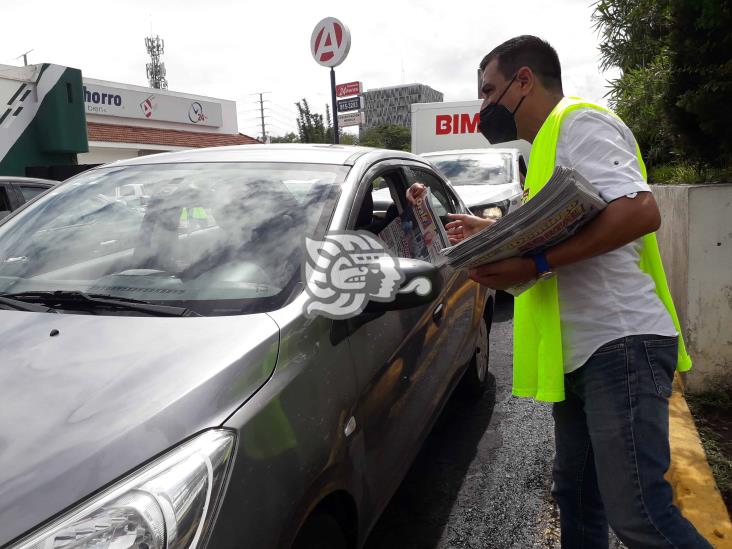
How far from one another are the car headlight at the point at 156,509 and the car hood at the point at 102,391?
0.03 meters

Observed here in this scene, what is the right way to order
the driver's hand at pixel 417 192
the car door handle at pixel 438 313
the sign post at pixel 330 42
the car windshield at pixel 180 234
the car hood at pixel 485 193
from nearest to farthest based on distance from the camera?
the car windshield at pixel 180 234 < the driver's hand at pixel 417 192 < the car door handle at pixel 438 313 < the car hood at pixel 485 193 < the sign post at pixel 330 42

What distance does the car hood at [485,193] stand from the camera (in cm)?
677

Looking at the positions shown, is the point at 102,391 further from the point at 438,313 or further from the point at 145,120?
the point at 145,120

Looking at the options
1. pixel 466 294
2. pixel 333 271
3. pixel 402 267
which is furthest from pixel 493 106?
pixel 466 294

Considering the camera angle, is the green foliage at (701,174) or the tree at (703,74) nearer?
the tree at (703,74)

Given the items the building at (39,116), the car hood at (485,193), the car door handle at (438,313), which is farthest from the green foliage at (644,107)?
the building at (39,116)

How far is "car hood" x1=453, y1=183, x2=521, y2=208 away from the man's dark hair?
4.59 m

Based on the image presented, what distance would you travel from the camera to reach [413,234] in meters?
2.79

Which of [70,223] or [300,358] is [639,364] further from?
[70,223]

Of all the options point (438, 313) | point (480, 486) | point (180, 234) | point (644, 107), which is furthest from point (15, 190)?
point (644, 107)

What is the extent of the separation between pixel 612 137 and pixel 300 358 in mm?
1043

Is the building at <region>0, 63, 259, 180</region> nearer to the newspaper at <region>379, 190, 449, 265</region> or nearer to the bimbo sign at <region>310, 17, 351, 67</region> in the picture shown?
the bimbo sign at <region>310, 17, 351, 67</region>

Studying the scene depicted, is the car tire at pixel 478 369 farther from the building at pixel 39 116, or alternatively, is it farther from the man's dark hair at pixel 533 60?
the building at pixel 39 116

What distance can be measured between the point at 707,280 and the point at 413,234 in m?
2.02
